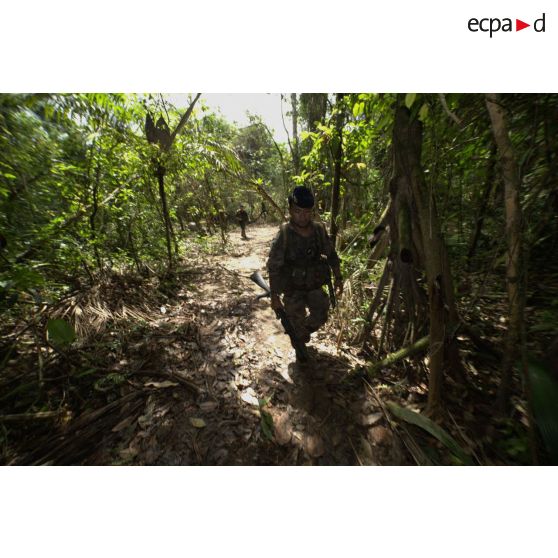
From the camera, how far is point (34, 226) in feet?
9.55

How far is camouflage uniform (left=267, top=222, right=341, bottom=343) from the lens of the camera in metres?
Answer: 2.95

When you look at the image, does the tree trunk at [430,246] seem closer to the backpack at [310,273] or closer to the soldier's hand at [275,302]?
the backpack at [310,273]

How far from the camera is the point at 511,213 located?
5.22 ft

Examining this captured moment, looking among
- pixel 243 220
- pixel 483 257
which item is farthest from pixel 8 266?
pixel 243 220

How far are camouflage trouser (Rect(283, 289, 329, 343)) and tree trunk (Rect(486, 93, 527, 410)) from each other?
1790mm

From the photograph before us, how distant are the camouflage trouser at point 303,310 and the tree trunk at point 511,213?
5.87 feet

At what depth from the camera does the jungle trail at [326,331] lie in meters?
1.85

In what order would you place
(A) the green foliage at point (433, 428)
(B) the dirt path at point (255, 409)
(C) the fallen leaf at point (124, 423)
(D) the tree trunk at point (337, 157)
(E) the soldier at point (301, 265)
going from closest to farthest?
(A) the green foliage at point (433, 428) → (B) the dirt path at point (255, 409) → (C) the fallen leaf at point (124, 423) → (E) the soldier at point (301, 265) → (D) the tree trunk at point (337, 157)

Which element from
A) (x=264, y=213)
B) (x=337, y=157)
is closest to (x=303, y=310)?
(x=337, y=157)

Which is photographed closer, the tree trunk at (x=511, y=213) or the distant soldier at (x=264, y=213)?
the tree trunk at (x=511, y=213)

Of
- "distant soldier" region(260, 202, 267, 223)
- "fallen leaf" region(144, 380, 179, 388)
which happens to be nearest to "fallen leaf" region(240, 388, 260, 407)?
"fallen leaf" region(144, 380, 179, 388)

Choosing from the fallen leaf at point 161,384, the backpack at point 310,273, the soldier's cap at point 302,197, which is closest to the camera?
the fallen leaf at point 161,384

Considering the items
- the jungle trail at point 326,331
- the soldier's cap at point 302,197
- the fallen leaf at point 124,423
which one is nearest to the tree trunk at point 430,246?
the jungle trail at point 326,331

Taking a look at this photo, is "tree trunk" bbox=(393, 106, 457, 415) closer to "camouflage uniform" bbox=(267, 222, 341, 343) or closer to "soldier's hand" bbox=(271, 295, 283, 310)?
"camouflage uniform" bbox=(267, 222, 341, 343)
